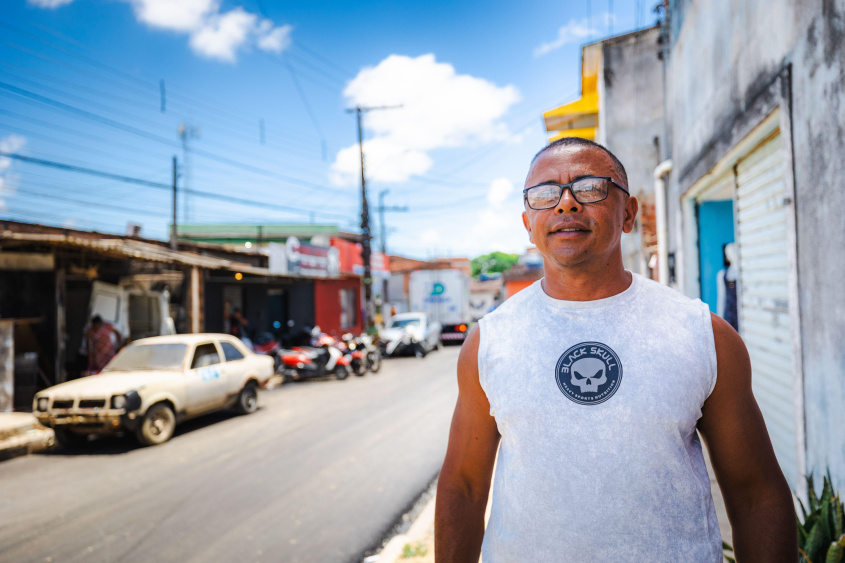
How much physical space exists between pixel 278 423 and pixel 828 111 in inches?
324

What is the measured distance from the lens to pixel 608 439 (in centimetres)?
146

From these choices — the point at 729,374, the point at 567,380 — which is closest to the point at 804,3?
the point at 729,374

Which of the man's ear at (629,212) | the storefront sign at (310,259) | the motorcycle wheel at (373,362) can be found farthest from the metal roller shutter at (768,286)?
the storefront sign at (310,259)

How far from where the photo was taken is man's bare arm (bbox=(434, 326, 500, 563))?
170 cm

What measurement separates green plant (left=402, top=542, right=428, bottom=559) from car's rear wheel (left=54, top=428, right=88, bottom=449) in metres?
5.80

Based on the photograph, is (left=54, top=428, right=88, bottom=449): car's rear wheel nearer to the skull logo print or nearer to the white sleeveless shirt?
the white sleeveless shirt

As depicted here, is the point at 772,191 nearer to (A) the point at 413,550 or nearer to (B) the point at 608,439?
(B) the point at 608,439

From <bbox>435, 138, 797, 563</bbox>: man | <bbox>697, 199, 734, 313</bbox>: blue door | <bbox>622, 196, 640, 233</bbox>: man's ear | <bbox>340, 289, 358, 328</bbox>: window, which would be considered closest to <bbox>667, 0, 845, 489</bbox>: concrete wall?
<bbox>622, 196, 640, 233</bbox>: man's ear

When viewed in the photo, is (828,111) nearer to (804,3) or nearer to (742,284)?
(804,3)

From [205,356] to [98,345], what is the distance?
4562 millimetres

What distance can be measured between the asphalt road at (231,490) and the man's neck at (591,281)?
3424 millimetres

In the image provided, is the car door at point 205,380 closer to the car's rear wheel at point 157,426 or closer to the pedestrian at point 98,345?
the car's rear wheel at point 157,426

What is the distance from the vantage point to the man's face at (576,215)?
167cm

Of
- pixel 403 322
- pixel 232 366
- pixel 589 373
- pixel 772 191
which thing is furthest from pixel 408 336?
pixel 589 373
